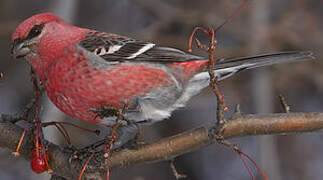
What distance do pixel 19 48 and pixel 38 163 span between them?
0.74 m

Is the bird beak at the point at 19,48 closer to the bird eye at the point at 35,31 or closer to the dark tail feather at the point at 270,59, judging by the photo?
the bird eye at the point at 35,31

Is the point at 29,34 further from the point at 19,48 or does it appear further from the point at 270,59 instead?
the point at 270,59

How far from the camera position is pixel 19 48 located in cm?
304

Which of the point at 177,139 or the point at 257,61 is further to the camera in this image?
the point at 257,61

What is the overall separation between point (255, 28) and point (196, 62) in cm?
193

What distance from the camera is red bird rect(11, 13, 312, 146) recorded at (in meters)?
3.06

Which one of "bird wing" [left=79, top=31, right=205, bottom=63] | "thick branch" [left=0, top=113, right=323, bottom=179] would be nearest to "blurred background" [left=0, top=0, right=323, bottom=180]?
"bird wing" [left=79, top=31, right=205, bottom=63]

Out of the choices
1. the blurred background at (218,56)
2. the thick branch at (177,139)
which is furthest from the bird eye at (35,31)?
the blurred background at (218,56)

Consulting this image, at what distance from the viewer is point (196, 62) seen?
3451mm

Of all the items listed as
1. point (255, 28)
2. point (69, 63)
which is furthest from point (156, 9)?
point (69, 63)

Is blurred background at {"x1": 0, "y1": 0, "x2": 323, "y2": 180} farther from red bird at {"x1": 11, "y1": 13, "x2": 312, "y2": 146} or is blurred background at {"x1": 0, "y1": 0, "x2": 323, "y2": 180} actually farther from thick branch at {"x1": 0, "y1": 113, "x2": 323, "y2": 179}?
thick branch at {"x1": 0, "y1": 113, "x2": 323, "y2": 179}

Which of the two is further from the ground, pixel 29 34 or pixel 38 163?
pixel 29 34

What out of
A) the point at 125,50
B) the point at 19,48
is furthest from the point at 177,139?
the point at 19,48

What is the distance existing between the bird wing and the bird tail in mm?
272
